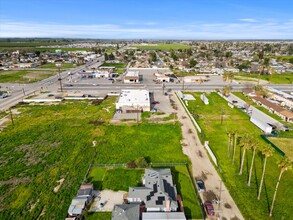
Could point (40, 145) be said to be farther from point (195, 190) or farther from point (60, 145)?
point (195, 190)

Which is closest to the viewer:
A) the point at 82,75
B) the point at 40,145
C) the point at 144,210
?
the point at 144,210

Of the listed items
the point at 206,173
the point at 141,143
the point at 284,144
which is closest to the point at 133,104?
the point at 141,143

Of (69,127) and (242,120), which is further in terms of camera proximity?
(242,120)

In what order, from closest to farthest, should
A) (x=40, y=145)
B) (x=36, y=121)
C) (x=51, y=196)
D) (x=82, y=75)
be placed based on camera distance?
1. (x=51, y=196)
2. (x=40, y=145)
3. (x=36, y=121)
4. (x=82, y=75)

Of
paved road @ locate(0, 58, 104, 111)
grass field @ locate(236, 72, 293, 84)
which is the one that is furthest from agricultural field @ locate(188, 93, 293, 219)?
grass field @ locate(236, 72, 293, 84)

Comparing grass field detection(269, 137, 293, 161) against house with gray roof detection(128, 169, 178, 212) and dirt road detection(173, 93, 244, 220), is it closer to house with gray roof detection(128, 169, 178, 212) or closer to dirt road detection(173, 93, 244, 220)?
dirt road detection(173, 93, 244, 220)

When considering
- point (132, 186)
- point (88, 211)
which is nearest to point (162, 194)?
point (132, 186)

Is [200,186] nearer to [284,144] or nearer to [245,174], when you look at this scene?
[245,174]
